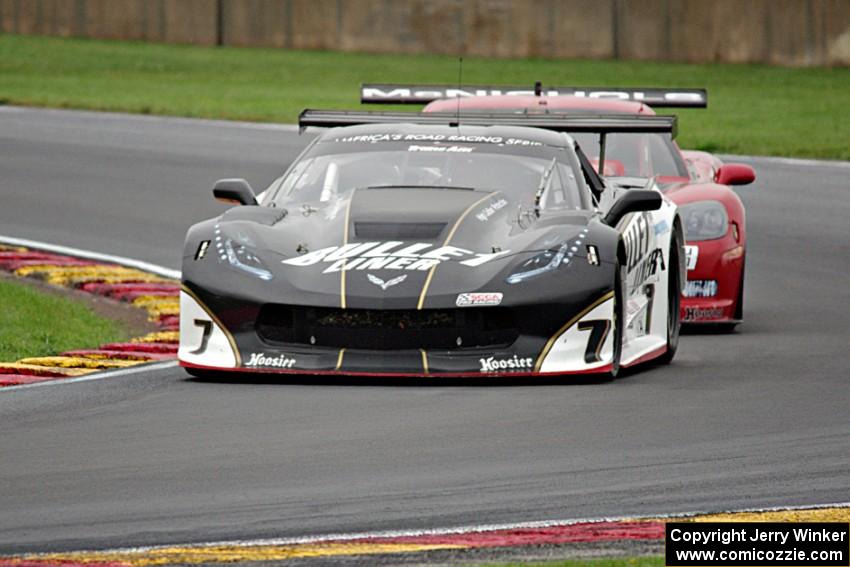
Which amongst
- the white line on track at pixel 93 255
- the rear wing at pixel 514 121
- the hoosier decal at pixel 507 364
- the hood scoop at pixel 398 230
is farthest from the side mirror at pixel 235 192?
the white line on track at pixel 93 255

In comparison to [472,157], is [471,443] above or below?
below

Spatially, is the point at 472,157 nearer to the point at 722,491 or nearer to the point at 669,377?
the point at 669,377

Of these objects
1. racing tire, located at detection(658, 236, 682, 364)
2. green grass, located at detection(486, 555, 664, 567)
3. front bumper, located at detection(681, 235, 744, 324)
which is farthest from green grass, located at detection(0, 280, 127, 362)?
green grass, located at detection(486, 555, 664, 567)

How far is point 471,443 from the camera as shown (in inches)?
273

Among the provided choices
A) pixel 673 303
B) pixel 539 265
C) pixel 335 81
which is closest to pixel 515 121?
pixel 673 303

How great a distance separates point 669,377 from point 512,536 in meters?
3.61

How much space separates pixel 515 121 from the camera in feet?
35.8

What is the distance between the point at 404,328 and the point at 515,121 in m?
2.82

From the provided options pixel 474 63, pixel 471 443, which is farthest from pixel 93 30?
pixel 471 443

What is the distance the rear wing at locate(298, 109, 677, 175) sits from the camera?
10.4 m

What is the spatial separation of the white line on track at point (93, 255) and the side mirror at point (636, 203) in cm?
467

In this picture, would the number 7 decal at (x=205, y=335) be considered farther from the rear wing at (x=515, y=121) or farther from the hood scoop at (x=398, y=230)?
the rear wing at (x=515, y=121)

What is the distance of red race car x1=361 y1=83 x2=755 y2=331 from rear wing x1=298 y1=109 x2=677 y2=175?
60cm

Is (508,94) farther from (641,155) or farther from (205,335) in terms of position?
(205,335)
